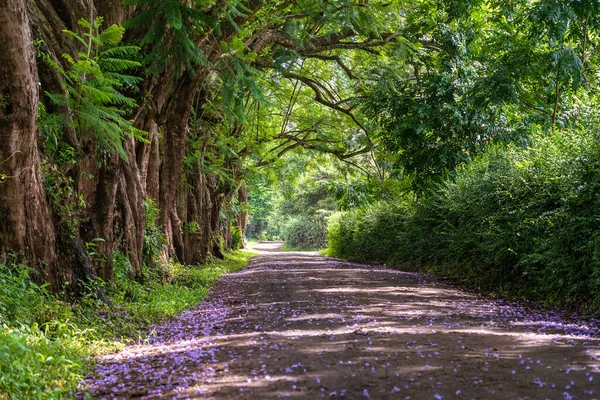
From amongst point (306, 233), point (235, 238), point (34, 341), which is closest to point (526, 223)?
point (34, 341)

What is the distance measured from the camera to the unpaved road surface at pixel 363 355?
428 cm

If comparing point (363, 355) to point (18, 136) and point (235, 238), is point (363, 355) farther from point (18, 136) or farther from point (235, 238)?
point (235, 238)

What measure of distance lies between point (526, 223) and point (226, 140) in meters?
10.8

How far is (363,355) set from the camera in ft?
17.6

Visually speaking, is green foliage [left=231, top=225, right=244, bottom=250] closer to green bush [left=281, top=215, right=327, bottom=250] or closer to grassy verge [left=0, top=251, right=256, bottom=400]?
green bush [left=281, top=215, right=327, bottom=250]

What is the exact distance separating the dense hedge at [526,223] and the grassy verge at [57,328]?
254 inches

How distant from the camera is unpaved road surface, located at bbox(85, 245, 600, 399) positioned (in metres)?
4.28

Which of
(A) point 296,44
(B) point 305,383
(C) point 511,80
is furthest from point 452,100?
(B) point 305,383

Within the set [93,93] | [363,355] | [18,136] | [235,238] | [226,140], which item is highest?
[226,140]

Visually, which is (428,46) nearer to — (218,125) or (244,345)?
(218,125)

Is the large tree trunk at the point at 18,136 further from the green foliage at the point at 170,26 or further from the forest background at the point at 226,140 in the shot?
the green foliage at the point at 170,26

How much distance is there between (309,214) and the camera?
190 ft

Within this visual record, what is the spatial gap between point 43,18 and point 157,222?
25.0 feet

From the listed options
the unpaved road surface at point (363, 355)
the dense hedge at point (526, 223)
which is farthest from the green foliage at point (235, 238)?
the unpaved road surface at point (363, 355)
